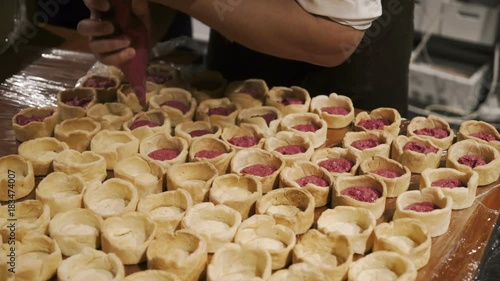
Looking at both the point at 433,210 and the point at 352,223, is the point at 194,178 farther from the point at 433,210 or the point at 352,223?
the point at 433,210

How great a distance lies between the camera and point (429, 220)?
1.88 metres

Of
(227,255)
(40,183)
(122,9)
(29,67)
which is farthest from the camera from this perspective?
(29,67)

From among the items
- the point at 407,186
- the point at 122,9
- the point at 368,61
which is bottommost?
the point at 407,186

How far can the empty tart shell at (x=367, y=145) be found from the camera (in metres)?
2.22

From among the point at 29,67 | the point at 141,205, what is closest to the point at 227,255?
the point at 141,205

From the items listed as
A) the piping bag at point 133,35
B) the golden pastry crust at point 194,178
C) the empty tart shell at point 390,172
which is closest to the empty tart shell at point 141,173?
the golden pastry crust at point 194,178

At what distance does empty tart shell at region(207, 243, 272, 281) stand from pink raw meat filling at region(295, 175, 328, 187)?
0.39 m

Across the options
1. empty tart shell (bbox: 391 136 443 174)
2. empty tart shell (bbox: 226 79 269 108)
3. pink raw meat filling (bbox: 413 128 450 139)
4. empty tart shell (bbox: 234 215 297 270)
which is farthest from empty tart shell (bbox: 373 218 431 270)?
empty tart shell (bbox: 226 79 269 108)

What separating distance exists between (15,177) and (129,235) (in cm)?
51

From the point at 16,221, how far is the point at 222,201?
0.61 metres

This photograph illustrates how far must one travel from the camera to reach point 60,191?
205 cm

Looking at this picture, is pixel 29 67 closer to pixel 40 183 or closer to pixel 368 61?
pixel 40 183

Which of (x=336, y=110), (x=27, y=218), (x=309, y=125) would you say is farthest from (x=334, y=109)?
(x=27, y=218)

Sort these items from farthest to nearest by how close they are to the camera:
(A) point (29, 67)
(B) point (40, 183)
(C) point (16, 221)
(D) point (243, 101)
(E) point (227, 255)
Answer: (A) point (29, 67), (D) point (243, 101), (B) point (40, 183), (C) point (16, 221), (E) point (227, 255)
